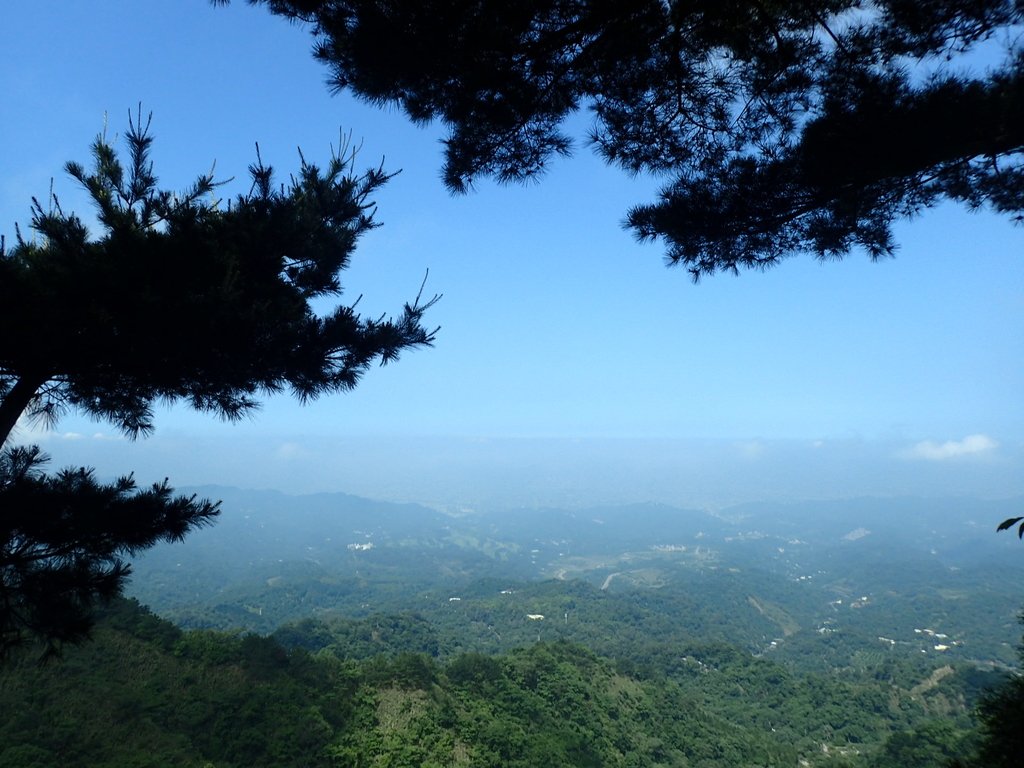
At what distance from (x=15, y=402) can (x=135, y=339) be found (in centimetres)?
76

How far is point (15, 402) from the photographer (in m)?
2.79

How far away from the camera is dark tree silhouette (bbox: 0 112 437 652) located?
2.47 meters

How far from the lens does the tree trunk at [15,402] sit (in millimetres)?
2756

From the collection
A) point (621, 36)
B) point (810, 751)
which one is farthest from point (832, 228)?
point (810, 751)

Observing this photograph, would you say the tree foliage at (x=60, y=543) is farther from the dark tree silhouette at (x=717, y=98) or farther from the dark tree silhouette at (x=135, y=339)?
the dark tree silhouette at (x=717, y=98)

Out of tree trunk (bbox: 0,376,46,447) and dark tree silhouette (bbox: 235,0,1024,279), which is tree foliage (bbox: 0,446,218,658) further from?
dark tree silhouette (bbox: 235,0,1024,279)

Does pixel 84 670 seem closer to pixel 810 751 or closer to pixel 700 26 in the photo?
pixel 700 26

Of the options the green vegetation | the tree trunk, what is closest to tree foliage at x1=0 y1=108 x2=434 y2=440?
the tree trunk

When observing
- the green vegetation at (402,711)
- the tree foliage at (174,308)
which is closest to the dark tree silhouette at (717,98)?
the tree foliage at (174,308)

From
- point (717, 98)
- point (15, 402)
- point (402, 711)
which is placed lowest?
point (402, 711)

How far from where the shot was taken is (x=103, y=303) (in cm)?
271

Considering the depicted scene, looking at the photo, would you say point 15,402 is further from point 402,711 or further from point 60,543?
point 402,711

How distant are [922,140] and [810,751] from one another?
37605 mm

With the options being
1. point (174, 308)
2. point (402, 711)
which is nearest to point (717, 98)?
point (174, 308)
